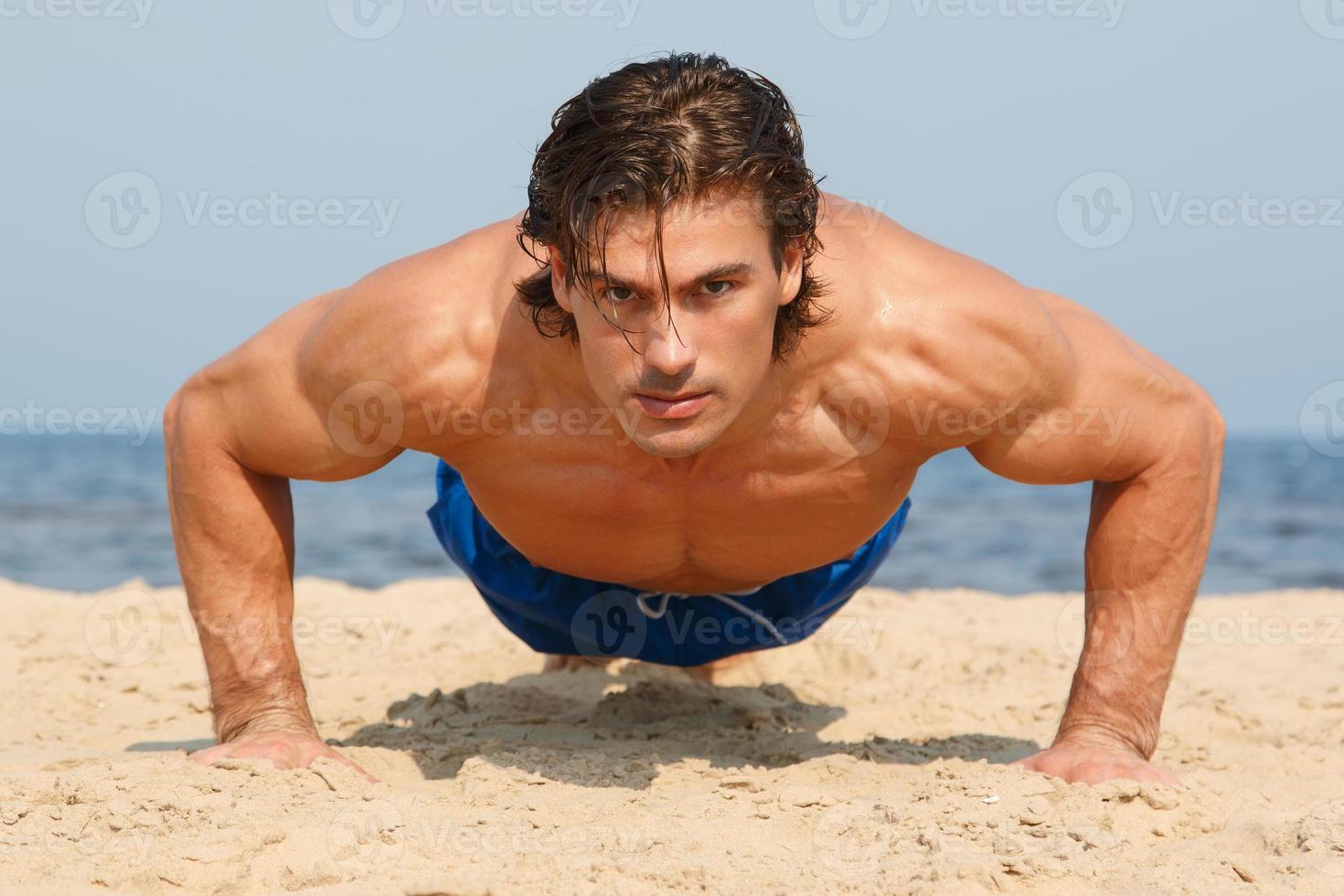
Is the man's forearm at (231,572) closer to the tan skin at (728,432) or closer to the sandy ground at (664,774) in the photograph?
the tan skin at (728,432)

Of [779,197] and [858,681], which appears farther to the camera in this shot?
[858,681]

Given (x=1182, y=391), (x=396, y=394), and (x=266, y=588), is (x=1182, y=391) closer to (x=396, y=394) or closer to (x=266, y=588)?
(x=396, y=394)

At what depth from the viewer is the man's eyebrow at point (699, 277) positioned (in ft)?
7.86

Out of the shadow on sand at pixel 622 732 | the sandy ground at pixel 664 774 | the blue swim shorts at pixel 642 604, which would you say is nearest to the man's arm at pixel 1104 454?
the sandy ground at pixel 664 774

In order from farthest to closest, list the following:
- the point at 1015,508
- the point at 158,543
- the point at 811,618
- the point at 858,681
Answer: the point at 1015,508 → the point at 158,543 → the point at 858,681 → the point at 811,618

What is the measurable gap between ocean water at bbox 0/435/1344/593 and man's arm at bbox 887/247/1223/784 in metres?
6.67

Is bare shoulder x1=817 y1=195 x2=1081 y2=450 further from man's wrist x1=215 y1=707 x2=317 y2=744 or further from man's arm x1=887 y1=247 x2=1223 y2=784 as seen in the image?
man's wrist x1=215 y1=707 x2=317 y2=744

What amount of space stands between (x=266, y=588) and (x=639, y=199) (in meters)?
1.41

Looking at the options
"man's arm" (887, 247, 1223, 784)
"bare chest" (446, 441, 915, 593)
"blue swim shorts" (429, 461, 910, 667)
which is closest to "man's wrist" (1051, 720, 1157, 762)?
"man's arm" (887, 247, 1223, 784)

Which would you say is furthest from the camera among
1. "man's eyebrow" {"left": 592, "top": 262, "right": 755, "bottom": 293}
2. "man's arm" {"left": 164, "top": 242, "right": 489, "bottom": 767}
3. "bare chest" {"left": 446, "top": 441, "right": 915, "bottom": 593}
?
"bare chest" {"left": 446, "top": 441, "right": 915, "bottom": 593}

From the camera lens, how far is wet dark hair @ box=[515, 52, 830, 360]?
2.43 m

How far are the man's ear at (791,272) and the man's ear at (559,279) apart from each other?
0.43m

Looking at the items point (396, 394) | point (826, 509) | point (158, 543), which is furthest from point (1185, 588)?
point (158, 543)

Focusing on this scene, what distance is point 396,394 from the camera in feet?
9.01
